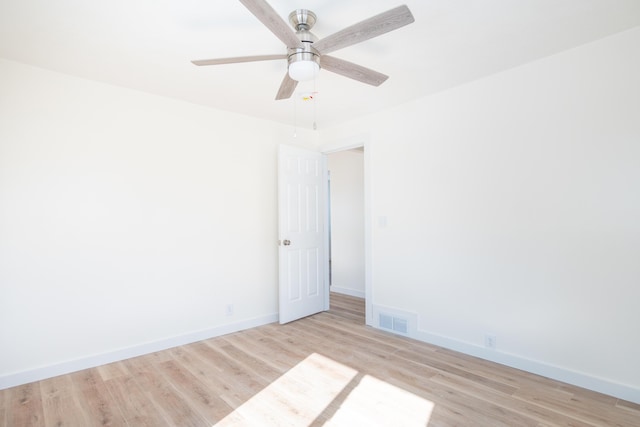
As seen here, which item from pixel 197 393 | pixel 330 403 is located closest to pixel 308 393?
pixel 330 403

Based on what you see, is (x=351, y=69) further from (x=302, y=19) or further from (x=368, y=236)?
(x=368, y=236)

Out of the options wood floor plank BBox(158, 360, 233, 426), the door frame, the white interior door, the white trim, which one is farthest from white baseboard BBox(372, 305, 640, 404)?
wood floor plank BBox(158, 360, 233, 426)

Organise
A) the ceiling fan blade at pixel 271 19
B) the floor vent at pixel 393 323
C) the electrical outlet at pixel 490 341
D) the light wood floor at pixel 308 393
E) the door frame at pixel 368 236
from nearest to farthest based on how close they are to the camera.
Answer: the ceiling fan blade at pixel 271 19 < the light wood floor at pixel 308 393 < the electrical outlet at pixel 490 341 < the floor vent at pixel 393 323 < the door frame at pixel 368 236

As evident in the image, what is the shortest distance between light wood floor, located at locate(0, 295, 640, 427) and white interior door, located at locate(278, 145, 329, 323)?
2.96 feet

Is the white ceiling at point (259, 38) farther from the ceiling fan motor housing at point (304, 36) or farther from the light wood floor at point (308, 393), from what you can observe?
the light wood floor at point (308, 393)

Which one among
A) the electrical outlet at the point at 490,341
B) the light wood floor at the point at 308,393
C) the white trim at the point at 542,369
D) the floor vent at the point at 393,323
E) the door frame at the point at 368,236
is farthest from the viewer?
the door frame at the point at 368,236

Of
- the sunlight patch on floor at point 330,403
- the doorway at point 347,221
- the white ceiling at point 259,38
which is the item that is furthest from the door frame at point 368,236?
the doorway at point 347,221

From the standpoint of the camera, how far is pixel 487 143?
9.25 ft

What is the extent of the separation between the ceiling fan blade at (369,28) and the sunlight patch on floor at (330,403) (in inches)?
88.0

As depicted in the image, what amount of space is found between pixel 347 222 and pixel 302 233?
60.1 inches

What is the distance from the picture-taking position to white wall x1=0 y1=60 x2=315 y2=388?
2.47 m

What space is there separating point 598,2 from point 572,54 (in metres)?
0.57

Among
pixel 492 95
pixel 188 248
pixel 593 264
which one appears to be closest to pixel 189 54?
pixel 188 248

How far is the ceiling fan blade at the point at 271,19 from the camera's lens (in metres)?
1.47
